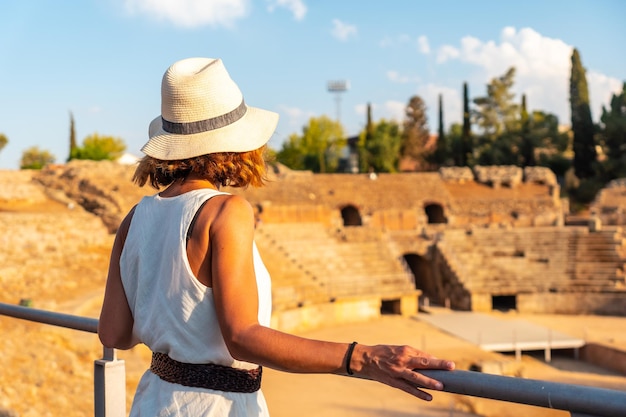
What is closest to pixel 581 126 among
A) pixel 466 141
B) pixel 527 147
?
pixel 527 147

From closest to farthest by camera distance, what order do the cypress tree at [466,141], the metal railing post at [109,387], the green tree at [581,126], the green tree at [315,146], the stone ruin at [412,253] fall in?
the metal railing post at [109,387], the stone ruin at [412,253], the green tree at [581,126], the cypress tree at [466,141], the green tree at [315,146]

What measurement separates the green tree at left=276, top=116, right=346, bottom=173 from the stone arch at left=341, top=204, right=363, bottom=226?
16.5m

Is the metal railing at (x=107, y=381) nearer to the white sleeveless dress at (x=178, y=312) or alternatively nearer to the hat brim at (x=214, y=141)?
the white sleeveless dress at (x=178, y=312)

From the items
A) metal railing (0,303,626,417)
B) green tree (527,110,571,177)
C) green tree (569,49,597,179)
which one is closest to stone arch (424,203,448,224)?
green tree (527,110,571,177)

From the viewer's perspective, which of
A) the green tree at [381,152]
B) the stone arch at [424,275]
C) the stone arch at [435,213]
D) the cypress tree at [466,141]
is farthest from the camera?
the green tree at [381,152]

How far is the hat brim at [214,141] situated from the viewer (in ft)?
5.40

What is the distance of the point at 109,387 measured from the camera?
2377 millimetres

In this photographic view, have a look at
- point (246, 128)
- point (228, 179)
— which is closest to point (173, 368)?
point (228, 179)

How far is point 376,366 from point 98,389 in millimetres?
1413

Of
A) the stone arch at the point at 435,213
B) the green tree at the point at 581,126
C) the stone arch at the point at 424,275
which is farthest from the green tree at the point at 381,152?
the stone arch at the point at 424,275

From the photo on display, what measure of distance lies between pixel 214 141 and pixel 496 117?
43009 mm

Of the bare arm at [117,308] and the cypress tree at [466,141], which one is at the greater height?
the cypress tree at [466,141]

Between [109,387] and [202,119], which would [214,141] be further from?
[109,387]

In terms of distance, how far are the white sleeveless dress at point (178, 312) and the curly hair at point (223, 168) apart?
0.10 meters
